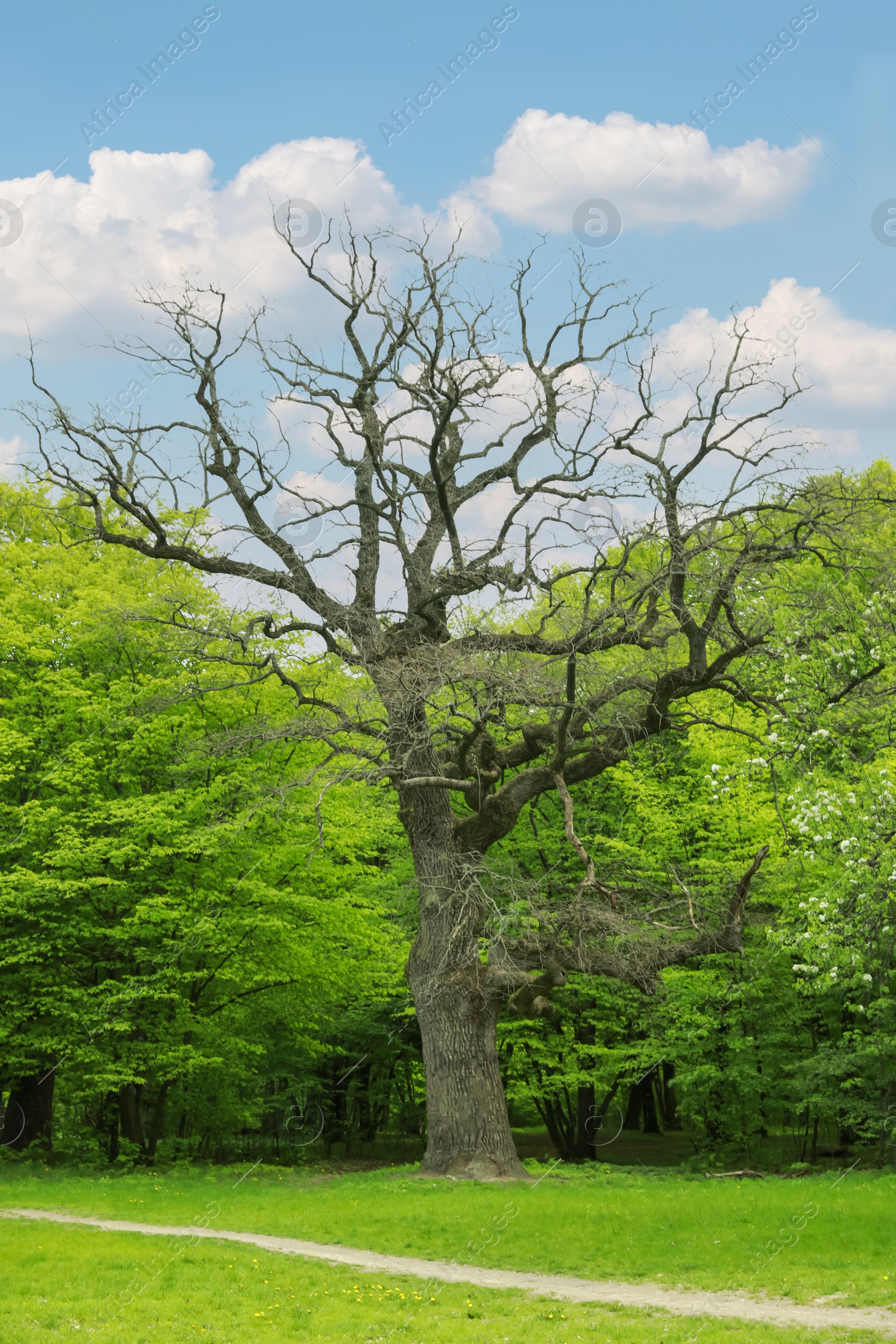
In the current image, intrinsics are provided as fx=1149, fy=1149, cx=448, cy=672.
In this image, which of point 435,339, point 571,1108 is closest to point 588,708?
point 435,339

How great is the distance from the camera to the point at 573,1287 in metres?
11.2

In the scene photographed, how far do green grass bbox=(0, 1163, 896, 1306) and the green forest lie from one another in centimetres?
268

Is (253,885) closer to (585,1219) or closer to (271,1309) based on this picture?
(585,1219)

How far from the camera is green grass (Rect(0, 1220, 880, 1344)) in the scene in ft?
29.0

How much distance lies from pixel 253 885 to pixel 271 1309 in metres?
10.0

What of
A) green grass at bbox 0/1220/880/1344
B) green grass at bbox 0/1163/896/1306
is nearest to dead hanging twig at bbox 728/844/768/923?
green grass at bbox 0/1163/896/1306

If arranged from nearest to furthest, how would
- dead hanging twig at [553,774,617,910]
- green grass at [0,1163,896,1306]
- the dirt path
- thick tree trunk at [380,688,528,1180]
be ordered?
the dirt path, green grass at [0,1163,896,1306], dead hanging twig at [553,774,617,910], thick tree trunk at [380,688,528,1180]

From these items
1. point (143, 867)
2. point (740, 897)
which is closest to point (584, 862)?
point (740, 897)

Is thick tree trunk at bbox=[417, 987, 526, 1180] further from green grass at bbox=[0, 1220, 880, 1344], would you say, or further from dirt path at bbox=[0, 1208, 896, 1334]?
green grass at bbox=[0, 1220, 880, 1344]

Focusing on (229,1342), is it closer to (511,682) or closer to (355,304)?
(511,682)

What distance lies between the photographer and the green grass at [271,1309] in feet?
29.0

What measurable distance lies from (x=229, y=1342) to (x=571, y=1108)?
917 inches

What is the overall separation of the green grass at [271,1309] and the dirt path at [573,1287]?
344 mm

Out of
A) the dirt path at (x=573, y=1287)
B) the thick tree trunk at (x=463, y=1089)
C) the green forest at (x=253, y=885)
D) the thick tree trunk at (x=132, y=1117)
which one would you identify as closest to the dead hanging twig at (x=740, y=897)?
the green forest at (x=253, y=885)
